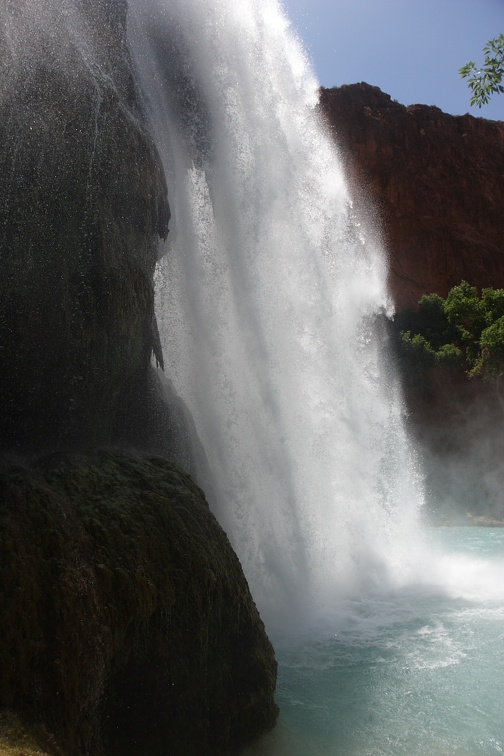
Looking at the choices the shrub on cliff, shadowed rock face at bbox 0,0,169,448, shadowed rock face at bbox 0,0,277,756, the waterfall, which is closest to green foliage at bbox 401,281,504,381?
the shrub on cliff

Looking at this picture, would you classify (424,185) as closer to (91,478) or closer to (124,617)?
(91,478)

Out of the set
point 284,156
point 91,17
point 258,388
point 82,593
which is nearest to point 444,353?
point 284,156

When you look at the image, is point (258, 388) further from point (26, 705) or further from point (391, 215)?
point (391, 215)

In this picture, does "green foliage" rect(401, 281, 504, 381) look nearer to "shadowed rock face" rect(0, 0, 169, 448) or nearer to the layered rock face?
the layered rock face

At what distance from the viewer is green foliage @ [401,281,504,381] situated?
2766 centimetres

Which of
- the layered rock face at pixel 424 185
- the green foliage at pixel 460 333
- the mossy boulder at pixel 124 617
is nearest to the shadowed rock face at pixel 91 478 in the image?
the mossy boulder at pixel 124 617

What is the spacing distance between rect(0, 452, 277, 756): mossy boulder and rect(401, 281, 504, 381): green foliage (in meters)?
25.1

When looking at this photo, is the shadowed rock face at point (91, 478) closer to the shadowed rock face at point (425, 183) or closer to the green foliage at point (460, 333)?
the green foliage at point (460, 333)

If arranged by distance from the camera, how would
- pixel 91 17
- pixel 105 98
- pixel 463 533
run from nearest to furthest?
pixel 105 98, pixel 91 17, pixel 463 533

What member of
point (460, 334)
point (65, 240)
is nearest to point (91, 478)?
point (65, 240)

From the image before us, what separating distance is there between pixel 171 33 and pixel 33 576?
381 inches

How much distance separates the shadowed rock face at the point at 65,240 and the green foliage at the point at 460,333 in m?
24.2

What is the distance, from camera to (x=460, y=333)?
1282 inches

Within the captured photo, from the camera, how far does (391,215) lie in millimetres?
40656
